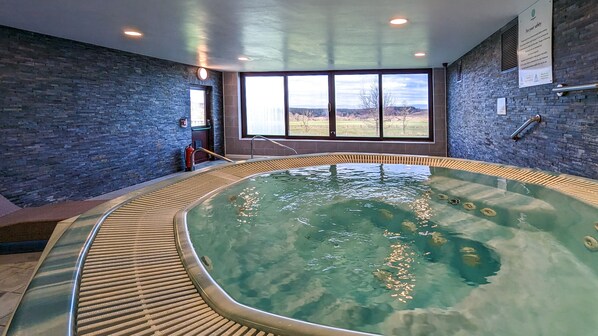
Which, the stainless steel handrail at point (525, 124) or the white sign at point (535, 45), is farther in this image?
the stainless steel handrail at point (525, 124)

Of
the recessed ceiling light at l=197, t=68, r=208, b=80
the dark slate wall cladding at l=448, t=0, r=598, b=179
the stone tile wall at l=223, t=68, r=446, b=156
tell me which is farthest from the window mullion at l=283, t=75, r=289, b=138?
the dark slate wall cladding at l=448, t=0, r=598, b=179

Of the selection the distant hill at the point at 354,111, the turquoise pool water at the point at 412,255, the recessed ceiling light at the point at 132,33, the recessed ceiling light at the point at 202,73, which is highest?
the recessed ceiling light at the point at 202,73

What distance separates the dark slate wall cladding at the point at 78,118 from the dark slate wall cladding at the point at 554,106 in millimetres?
5137

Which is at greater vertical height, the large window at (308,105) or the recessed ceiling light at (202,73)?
the recessed ceiling light at (202,73)

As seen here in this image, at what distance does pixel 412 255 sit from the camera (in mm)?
2299

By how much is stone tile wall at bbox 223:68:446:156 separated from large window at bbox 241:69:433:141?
0.20 metres

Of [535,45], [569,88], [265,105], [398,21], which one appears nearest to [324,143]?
[265,105]

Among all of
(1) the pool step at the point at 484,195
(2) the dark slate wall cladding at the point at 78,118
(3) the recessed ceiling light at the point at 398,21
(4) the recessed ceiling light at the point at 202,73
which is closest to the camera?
(1) the pool step at the point at 484,195

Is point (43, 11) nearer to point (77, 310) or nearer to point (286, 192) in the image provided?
point (286, 192)

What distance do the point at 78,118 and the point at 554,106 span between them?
5282 millimetres

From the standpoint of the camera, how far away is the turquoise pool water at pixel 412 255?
63.1 inches

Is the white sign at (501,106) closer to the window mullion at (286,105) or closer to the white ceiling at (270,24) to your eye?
the white ceiling at (270,24)

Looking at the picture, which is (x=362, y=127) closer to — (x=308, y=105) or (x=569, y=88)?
(x=308, y=105)

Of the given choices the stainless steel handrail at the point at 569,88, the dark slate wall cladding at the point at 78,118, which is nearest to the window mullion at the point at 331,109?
the dark slate wall cladding at the point at 78,118
